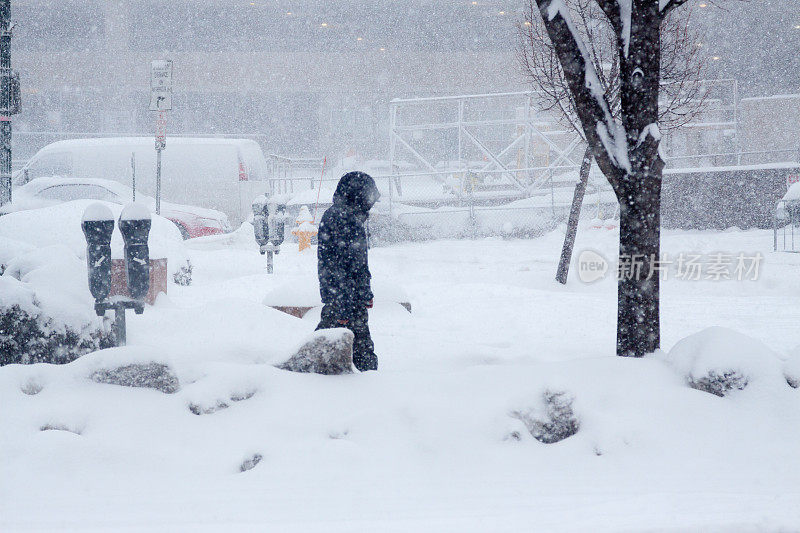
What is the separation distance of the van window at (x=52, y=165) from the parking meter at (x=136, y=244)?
40.9ft

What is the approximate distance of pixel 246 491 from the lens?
10.3 feet

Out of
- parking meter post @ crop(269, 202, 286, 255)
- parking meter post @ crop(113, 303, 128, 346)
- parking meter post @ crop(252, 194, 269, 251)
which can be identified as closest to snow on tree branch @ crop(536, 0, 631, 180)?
parking meter post @ crop(113, 303, 128, 346)

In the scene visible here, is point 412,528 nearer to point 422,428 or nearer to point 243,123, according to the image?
point 422,428

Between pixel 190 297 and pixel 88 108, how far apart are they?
81.7 ft

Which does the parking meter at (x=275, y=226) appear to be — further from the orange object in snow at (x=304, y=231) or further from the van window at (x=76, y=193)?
the van window at (x=76, y=193)

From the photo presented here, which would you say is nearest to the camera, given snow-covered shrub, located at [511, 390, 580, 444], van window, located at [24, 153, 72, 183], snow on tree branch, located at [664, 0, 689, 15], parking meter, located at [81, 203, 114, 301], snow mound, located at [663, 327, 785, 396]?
snow-covered shrub, located at [511, 390, 580, 444]

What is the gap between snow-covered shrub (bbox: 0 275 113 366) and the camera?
4.46 m

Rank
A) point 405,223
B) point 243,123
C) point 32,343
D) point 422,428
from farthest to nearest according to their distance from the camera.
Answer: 1. point 243,123
2. point 405,223
3. point 32,343
4. point 422,428

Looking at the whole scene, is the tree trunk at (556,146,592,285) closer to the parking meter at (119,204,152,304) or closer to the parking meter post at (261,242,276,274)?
the parking meter post at (261,242,276,274)

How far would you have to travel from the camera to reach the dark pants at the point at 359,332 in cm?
490

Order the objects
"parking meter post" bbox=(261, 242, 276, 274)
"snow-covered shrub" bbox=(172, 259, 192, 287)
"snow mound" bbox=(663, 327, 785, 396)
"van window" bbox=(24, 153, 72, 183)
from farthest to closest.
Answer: "van window" bbox=(24, 153, 72, 183), "parking meter post" bbox=(261, 242, 276, 274), "snow-covered shrub" bbox=(172, 259, 192, 287), "snow mound" bbox=(663, 327, 785, 396)

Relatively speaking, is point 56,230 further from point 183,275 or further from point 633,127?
point 633,127

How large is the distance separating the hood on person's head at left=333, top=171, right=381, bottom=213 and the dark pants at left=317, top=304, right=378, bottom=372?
2.38 feet

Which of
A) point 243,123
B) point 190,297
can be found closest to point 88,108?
point 243,123
